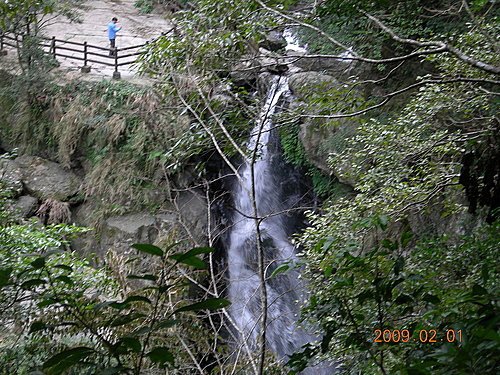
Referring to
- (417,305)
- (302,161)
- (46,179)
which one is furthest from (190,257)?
(46,179)

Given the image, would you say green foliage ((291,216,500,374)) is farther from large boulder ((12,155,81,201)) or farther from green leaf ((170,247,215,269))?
large boulder ((12,155,81,201))

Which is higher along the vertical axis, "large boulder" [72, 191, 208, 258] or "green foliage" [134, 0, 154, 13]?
"green foliage" [134, 0, 154, 13]

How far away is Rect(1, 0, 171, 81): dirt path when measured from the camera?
15176 mm

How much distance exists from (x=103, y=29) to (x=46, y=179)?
8767 mm

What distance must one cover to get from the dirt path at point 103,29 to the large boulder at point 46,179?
2706 millimetres

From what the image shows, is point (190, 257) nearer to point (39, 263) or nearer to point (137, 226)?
point (39, 263)

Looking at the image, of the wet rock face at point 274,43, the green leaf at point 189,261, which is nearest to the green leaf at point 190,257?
the green leaf at point 189,261

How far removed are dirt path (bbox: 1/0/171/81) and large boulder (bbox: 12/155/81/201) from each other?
8.88ft

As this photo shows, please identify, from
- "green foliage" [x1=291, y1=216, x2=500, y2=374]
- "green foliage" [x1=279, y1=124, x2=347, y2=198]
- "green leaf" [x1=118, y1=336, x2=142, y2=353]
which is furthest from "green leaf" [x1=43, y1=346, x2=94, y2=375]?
"green foliage" [x1=279, y1=124, x2=347, y2=198]

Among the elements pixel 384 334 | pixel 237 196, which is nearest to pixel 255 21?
pixel 384 334

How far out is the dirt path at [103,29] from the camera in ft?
49.8

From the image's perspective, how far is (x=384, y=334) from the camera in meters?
2.34

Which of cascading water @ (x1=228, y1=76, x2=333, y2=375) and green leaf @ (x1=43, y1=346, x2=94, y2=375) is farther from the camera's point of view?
cascading water @ (x1=228, y1=76, x2=333, y2=375)

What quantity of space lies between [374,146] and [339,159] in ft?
2.64
